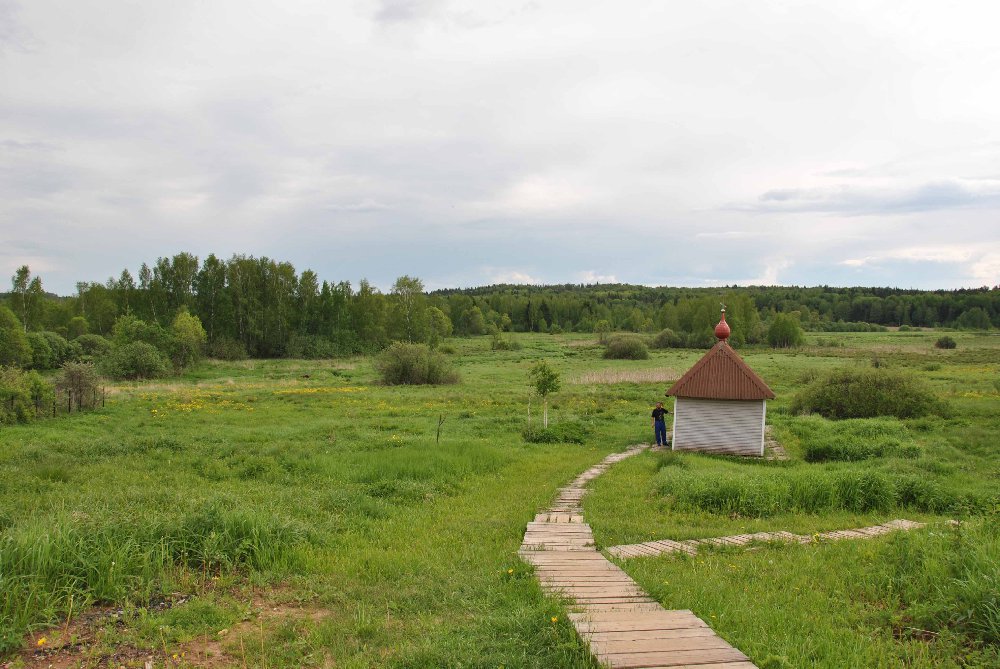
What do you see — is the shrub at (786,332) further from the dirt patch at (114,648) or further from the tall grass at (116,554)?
the dirt patch at (114,648)

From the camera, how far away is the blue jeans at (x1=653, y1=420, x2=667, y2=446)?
70.8 ft

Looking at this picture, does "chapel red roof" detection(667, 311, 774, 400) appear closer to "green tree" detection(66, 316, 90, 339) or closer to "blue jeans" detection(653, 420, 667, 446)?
"blue jeans" detection(653, 420, 667, 446)

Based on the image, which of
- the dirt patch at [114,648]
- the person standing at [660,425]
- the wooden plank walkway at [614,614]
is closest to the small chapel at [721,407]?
the person standing at [660,425]

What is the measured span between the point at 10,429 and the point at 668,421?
81.1 feet

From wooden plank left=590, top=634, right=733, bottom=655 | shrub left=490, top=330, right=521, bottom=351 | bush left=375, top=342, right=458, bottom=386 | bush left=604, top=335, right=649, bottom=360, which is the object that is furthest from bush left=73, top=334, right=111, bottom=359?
wooden plank left=590, top=634, right=733, bottom=655

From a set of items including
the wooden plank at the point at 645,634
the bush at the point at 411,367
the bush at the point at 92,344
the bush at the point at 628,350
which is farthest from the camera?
the bush at the point at 628,350

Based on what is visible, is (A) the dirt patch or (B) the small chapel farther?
(B) the small chapel

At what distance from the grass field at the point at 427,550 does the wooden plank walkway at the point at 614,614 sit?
249 millimetres

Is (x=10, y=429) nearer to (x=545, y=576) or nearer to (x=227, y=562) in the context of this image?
(x=227, y=562)

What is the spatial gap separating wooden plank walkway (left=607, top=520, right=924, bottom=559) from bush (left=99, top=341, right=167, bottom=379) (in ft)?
170

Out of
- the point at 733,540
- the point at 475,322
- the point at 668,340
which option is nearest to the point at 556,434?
the point at 733,540

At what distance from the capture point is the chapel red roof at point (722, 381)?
65.9ft

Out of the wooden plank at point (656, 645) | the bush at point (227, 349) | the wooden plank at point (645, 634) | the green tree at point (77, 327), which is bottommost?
the bush at point (227, 349)

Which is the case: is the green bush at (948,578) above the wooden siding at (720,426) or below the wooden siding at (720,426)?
above
